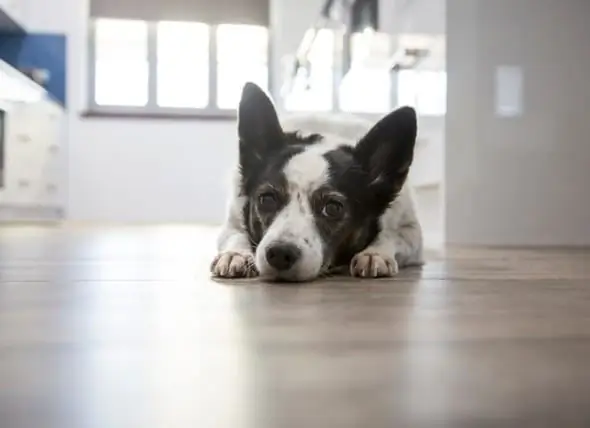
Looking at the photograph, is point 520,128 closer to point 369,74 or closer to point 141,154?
point 369,74

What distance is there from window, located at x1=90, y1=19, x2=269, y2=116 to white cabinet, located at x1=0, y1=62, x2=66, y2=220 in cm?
85

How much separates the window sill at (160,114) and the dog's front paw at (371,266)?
660cm

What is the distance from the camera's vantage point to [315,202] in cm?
163

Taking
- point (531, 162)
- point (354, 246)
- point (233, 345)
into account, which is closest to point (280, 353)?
point (233, 345)

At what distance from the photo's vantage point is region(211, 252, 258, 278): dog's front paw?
5.27 feet

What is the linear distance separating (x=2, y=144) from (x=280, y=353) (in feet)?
19.8

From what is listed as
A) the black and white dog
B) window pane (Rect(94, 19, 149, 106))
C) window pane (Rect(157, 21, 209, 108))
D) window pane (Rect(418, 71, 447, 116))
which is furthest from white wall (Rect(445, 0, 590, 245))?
window pane (Rect(94, 19, 149, 106))

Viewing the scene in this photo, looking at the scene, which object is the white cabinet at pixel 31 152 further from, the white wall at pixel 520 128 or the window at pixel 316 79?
the white wall at pixel 520 128

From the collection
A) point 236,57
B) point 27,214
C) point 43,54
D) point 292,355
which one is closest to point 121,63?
point 43,54

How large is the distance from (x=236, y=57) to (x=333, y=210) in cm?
702

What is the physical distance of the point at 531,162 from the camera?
Result: 11.8 ft

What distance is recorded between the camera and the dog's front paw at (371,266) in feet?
5.42

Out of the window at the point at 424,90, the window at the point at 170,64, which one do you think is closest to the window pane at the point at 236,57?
the window at the point at 170,64

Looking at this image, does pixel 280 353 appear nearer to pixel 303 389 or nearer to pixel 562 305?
pixel 303 389
